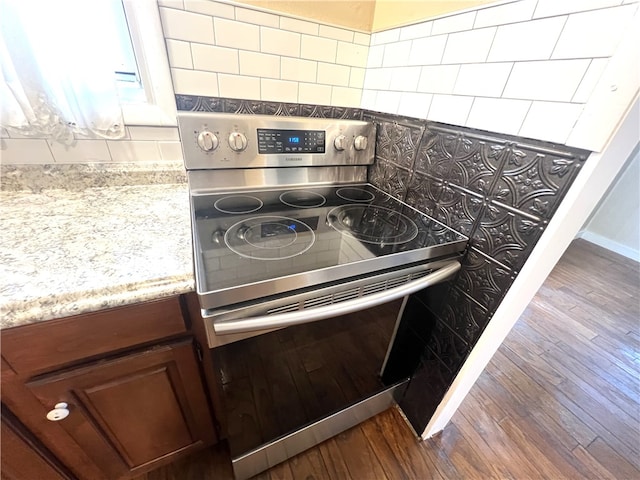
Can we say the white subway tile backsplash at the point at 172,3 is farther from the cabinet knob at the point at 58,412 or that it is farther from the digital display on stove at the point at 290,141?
the cabinet knob at the point at 58,412

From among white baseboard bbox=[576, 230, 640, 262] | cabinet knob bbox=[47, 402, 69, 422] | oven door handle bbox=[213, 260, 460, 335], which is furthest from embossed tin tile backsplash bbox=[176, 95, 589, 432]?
white baseboard bbox=[576, 230, 640, 262]

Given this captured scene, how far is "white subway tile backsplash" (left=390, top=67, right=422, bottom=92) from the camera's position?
865mm

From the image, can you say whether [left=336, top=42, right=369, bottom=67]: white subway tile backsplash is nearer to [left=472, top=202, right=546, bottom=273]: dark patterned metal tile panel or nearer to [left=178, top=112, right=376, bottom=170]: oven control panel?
[left=178, top=112, right=376, bottom=170]: oven control panel

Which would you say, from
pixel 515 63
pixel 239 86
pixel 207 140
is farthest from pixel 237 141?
pixel 515 63

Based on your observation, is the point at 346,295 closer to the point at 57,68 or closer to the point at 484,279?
the point at 484,279

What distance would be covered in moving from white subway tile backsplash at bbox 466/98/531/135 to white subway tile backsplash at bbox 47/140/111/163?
1.11m

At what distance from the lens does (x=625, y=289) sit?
2182 mm

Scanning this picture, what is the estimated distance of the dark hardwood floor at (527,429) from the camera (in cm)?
100

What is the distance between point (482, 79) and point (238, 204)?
78 cm

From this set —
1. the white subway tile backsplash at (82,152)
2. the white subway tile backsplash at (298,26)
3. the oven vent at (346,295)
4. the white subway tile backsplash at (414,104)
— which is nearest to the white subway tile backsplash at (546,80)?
the white subway tile backsplash at (414,104)

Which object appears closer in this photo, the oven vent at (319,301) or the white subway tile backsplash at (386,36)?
the oven vent at (319,301)

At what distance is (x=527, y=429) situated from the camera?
3.81ft

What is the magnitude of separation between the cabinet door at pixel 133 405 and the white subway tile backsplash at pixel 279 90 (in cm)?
88

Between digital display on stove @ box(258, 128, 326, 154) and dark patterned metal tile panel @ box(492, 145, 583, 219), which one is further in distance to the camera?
digital display on stove @ box(258, 128, 326, 154)
